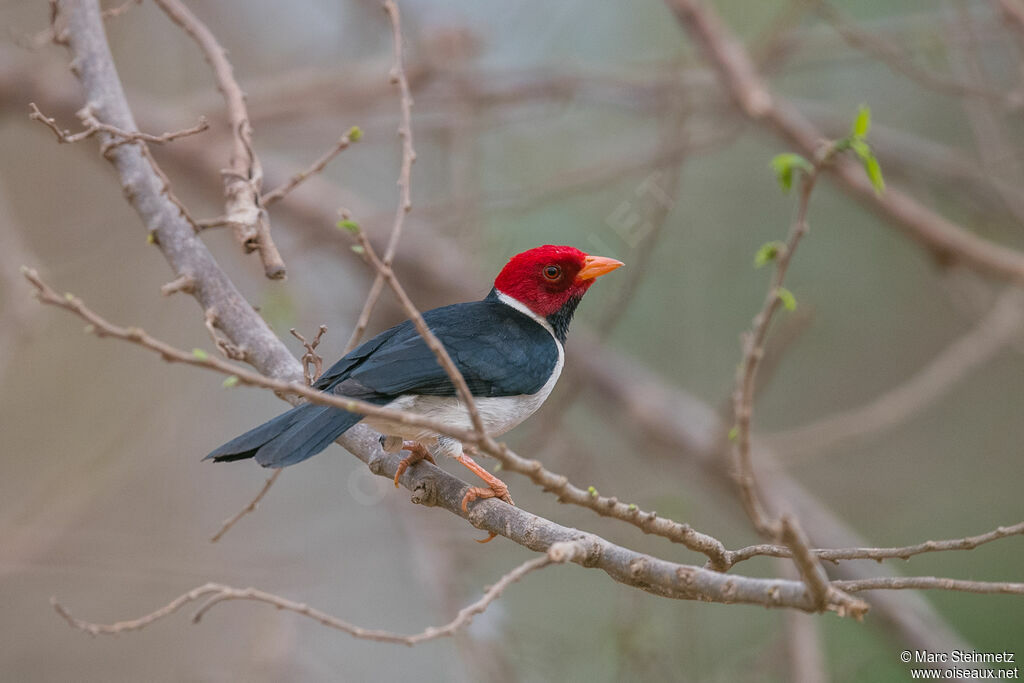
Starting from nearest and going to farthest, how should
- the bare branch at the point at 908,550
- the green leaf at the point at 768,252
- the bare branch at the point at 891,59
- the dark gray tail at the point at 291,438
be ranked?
the green leaf at the point at 768,252, the bare branch at the point at 908,550, the dark gray tail at the point at 291,438, the bare branch at the point at 891,59

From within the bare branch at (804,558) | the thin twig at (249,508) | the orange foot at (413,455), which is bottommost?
the bare branch at (804,558)

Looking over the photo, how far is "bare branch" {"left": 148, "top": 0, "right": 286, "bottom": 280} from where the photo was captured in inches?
103

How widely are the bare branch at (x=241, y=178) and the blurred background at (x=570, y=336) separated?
2.78 feet

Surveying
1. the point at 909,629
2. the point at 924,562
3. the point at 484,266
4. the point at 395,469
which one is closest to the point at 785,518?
the point at 395,469

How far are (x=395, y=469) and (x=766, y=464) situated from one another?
2620 mm

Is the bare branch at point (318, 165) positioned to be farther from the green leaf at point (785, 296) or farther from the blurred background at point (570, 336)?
the green leaf at point (785, 296)

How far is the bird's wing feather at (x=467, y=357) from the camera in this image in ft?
9.34

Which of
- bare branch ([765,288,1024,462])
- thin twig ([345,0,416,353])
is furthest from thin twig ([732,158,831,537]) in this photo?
bare branch ([765,288,1024,462])

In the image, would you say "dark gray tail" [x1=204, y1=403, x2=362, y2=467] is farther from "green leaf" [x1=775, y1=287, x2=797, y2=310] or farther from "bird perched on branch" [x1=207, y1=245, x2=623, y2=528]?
"green leaf" [x1=775, y1=287, x2=797, y2=310]

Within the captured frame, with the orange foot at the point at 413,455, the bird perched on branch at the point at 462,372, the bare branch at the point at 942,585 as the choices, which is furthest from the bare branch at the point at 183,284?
the bare branch at the point at 942,585

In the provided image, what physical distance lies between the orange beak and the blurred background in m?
0.31

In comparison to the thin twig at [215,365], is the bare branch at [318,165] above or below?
above

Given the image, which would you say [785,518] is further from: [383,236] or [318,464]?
[318,464]

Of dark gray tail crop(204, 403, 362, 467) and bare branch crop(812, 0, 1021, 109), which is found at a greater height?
bare branch crop(812, 0, 1021, 109)
